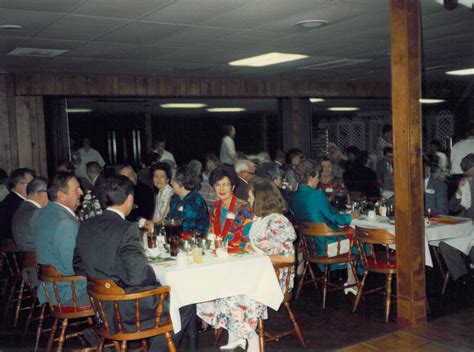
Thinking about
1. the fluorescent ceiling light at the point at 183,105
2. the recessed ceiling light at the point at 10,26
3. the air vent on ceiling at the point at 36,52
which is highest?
the air vent on ceiling at the point at 36,52

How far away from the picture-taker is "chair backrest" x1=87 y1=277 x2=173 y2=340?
313 cm

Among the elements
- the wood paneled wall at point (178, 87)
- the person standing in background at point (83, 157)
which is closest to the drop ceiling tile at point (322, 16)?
the wood paneled wall at point (178, 87)

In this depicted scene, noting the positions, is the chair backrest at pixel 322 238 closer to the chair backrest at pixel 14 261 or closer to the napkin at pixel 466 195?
the napkin at pixel 466 195

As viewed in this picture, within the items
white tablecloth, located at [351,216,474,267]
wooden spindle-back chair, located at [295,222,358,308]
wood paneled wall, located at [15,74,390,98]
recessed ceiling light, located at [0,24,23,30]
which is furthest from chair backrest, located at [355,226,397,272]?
wood paneled wall, located at [15,74,390,98]

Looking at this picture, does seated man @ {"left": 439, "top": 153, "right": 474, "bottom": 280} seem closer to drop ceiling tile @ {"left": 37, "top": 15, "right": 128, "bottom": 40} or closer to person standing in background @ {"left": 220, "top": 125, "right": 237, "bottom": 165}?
drop ceiling tile @ {"left": 37, "top": 15, "right": 128, "bottom": 40}

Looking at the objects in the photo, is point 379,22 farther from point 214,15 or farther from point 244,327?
point 244,327

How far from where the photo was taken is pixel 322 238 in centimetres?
510

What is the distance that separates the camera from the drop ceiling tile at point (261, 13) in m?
4.31

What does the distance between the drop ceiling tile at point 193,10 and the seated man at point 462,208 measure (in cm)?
292

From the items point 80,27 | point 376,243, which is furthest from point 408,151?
point 80,27

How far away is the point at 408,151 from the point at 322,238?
61.7 inches

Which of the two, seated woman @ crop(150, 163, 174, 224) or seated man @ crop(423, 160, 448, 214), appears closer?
seated woman @ crop(150, 163, 174, 224)

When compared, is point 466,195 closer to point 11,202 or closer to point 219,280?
Result: point 219,280

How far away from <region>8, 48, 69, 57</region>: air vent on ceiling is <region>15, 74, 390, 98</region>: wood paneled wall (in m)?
1.76
